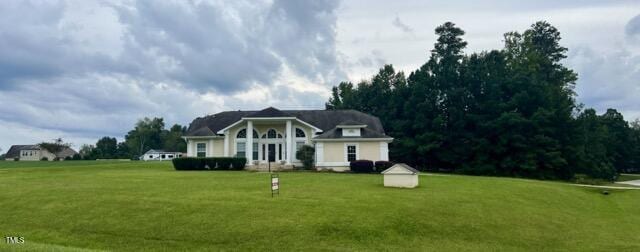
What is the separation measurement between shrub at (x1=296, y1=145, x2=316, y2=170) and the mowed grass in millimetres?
15311

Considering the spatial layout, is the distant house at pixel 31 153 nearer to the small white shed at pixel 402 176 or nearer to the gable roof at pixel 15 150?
the gable roof at pixel 15 150

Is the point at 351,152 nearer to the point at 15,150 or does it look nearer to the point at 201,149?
the point at 201,149

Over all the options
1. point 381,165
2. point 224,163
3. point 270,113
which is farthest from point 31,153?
point 381,165

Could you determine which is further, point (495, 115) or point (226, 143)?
point (495, 115)

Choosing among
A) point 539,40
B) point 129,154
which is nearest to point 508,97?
point 539,40

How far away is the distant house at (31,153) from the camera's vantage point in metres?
91.7

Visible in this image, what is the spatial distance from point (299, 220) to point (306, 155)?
21.2 meters

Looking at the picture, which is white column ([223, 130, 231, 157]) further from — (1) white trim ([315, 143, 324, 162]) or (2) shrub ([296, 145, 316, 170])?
(1) white trim ([315, 143, 324, 162])

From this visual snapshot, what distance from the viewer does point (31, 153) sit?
9544 cm

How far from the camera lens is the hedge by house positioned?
1232 inches

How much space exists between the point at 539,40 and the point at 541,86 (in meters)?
16.4

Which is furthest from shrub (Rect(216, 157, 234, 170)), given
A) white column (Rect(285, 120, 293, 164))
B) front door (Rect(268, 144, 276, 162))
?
white column (Rect(285, 120, 293, 164))

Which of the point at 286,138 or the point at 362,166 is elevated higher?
the point at 286,138

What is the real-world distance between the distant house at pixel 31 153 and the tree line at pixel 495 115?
7482cm
